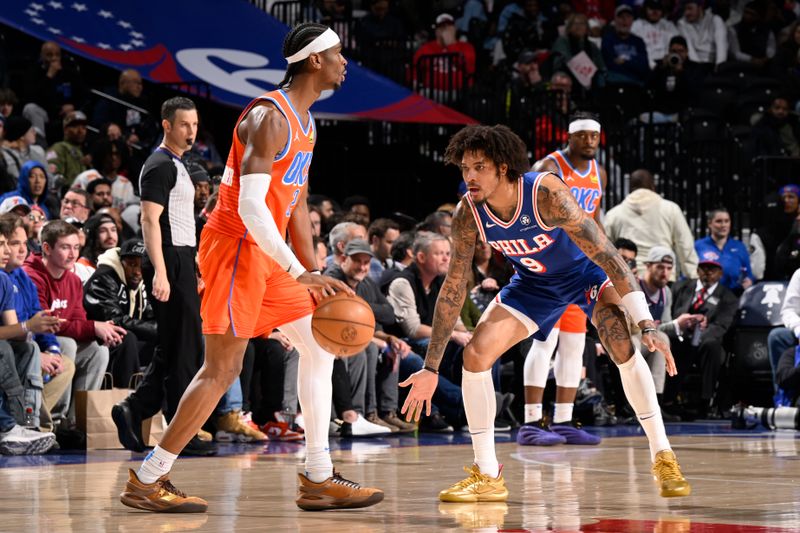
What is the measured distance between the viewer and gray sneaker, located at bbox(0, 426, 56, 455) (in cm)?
795

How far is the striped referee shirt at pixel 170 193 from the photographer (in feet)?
24.0

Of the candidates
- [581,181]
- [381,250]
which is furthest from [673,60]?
[581,181]

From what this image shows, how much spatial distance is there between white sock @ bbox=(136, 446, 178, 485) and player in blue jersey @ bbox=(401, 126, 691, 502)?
1.05 m

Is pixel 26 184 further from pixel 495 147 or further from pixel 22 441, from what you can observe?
pixel 495 147

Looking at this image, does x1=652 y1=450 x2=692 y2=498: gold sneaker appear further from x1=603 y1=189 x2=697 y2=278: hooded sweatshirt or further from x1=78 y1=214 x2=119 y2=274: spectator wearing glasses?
x1=603 y1=189 x2=697 y2=278: hooded sweatshirt

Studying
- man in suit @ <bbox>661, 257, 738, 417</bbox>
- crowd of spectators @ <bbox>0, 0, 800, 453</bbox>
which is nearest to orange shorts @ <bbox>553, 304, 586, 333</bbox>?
crowd of spectators @ <bbox>0, 0, 800, 453</bbox>

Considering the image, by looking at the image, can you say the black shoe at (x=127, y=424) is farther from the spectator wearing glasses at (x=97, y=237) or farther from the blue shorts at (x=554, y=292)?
the blue shorts at (x=554, y=292)

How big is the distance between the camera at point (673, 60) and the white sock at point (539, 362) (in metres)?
8.69

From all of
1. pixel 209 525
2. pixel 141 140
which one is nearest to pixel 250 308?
pixel 209 525

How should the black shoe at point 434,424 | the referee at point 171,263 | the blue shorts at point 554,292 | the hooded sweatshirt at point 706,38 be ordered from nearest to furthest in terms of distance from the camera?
the blue shorts at point 554,292, the referee at point 171,263, the black shoe at point 434,424, the hooded sweatshirt at point 706,38

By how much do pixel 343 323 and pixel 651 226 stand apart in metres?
8.02

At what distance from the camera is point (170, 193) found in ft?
24.5

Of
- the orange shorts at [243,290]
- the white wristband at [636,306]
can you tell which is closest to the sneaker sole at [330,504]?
the orange shorts at [243,290]

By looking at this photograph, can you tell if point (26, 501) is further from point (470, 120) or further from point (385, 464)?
point (470, 120)
